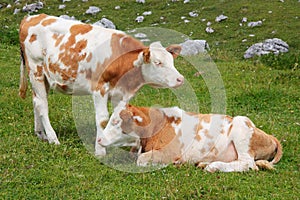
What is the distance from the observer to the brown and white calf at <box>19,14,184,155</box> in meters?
8.59

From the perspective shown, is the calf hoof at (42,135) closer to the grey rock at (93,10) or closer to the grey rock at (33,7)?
the grey rock at (93,10)

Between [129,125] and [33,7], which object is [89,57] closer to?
[129,125]

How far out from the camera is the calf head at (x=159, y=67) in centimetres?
845

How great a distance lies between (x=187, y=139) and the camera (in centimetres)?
849

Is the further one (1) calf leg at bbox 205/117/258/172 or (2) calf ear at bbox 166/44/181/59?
(2) calf ear at bbox 166/44/181/59

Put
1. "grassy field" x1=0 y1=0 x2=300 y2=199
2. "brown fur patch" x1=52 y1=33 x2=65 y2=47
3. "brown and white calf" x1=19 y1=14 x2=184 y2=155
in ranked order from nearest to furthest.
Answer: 1. "grassy field" x1=0 y1=0 x2=300 y2=199
2. "brown and white calf" x1=19 y1=14 x2=184 y2=155
3. "brown fur patch" x1=52 y1=33 x2=65 y2=47

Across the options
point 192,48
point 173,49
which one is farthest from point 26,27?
point 192,48

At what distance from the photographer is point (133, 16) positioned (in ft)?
73.5

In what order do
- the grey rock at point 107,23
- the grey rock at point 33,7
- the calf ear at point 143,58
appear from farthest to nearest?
the grey rock at point 33,7 < the grey rock at point 107,23 < the calf ear at point 143,58

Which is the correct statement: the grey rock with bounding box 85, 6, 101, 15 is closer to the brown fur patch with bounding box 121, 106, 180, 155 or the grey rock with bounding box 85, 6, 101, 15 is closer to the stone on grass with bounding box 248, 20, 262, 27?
the stone on grass with bounding box 248, 20, 262, 27

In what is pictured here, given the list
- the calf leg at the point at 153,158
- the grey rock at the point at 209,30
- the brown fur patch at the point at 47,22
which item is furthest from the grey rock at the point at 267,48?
the calf leg at the point at 153,158

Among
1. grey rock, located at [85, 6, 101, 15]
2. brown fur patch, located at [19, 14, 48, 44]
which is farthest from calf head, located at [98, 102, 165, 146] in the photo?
grey rock, located at [85, 6, 101, 15]

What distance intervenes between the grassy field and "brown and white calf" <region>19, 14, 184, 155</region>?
649mm

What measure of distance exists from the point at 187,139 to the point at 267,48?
9035 mm
